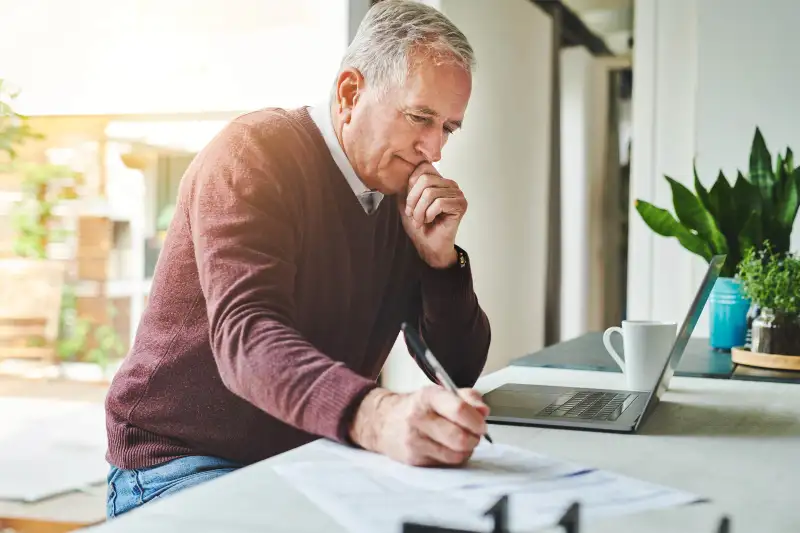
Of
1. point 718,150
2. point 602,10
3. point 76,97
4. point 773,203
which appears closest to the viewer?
point 773,203

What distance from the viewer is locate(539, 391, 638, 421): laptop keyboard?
45.7 inches

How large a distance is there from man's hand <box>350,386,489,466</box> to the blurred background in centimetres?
182

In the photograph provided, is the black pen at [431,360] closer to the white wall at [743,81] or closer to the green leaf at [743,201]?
the green leaf at [743,201]

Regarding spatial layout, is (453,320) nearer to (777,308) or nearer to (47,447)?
(777,308)

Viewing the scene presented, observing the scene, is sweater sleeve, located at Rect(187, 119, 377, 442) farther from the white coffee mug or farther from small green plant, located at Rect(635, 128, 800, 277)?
small green plant, located at Rect(635, 128, 800, 277)

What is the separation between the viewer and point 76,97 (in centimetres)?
280

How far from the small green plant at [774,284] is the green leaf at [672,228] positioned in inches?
9.7

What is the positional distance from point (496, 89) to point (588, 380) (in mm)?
2745

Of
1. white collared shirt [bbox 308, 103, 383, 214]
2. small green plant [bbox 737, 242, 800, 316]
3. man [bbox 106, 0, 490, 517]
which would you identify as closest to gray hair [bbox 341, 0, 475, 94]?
man [bbox 106, 0, 490, 517]

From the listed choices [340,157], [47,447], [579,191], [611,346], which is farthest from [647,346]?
[579,191]

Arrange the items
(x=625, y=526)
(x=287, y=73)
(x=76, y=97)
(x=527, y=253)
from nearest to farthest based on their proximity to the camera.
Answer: (x=625, y=526) → (x=76, y=97) → (x=287, y=73) → (x=527, y=253)

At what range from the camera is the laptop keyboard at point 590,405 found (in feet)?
3.81

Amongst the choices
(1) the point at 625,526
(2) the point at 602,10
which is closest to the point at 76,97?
(1) the point at 625,526

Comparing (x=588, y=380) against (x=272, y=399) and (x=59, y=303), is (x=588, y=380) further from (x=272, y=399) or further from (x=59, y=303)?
(x=59, y=303)
